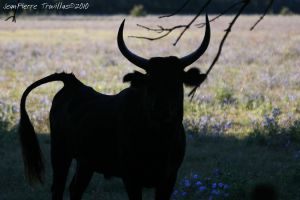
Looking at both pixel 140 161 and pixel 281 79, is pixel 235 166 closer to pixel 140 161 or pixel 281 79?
pixel 140 161

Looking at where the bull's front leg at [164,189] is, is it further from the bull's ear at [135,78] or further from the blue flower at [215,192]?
the blue flower at [215,192]

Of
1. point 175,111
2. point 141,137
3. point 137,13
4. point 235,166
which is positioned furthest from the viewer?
point 137,13

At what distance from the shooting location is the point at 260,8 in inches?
3888

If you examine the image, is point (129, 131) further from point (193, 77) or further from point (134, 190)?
point (193, 77)

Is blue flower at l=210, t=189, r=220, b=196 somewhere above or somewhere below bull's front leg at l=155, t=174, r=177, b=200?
below

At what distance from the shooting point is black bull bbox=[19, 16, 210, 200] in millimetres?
5801

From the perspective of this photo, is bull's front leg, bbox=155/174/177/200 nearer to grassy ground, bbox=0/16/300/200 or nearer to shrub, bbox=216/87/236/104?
grassy ground, bbox=0/16/300/200

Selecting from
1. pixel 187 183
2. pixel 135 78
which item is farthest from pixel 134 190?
pixel 187 183

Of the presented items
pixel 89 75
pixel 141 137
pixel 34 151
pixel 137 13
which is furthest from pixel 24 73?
pixel 137 13

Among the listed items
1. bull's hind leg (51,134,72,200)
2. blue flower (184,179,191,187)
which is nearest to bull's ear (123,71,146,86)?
bull's hind leg (51,134,72,200)

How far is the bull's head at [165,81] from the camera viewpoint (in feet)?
18.2

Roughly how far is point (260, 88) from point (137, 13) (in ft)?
225

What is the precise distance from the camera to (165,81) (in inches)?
226

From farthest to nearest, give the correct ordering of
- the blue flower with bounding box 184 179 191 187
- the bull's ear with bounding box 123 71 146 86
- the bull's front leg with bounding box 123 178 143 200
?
the blue flower with bounding box 184 179 191 187
the bull's front leg with bounding box 123 178 143 200
the bull's ear with bounding box 123 71 146 86
